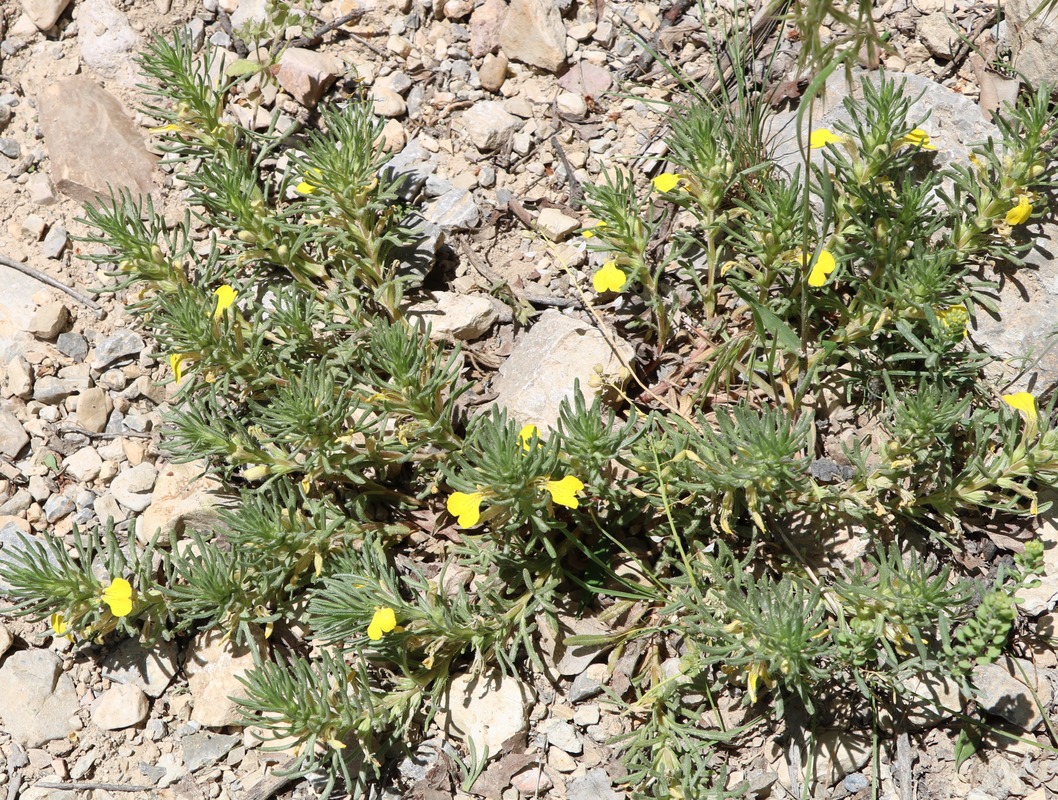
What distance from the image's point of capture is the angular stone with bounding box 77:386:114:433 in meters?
4.39

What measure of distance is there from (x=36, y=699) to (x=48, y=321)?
6.03ft

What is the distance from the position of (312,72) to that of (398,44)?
0.52 meters

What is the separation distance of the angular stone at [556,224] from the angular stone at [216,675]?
2395mm

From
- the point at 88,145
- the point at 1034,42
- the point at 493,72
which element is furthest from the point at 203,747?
the point at 1034,42

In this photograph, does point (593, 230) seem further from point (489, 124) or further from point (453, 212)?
point (489, 124)

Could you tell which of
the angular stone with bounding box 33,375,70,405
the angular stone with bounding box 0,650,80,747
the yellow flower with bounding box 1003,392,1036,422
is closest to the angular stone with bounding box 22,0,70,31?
the angular stone with bounding box 33,375,70,405

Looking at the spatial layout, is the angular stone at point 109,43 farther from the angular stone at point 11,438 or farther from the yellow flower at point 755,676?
the yellow flower at point 755,676

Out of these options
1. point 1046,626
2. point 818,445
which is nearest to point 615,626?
point 818,445

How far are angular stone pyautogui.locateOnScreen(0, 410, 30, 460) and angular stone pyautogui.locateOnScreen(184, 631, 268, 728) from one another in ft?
4.48

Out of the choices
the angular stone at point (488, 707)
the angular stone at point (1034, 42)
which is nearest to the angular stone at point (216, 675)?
the angular stone at point (488, 707)

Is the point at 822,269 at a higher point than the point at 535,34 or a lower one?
lower

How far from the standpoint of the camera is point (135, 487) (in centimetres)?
425

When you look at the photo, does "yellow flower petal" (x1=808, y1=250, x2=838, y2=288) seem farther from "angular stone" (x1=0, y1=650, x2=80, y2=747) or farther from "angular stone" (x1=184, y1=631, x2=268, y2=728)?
"angular stone" (x1=0, y1=650, x2=80, y2=747)

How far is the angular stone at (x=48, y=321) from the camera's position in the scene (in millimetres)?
4527
